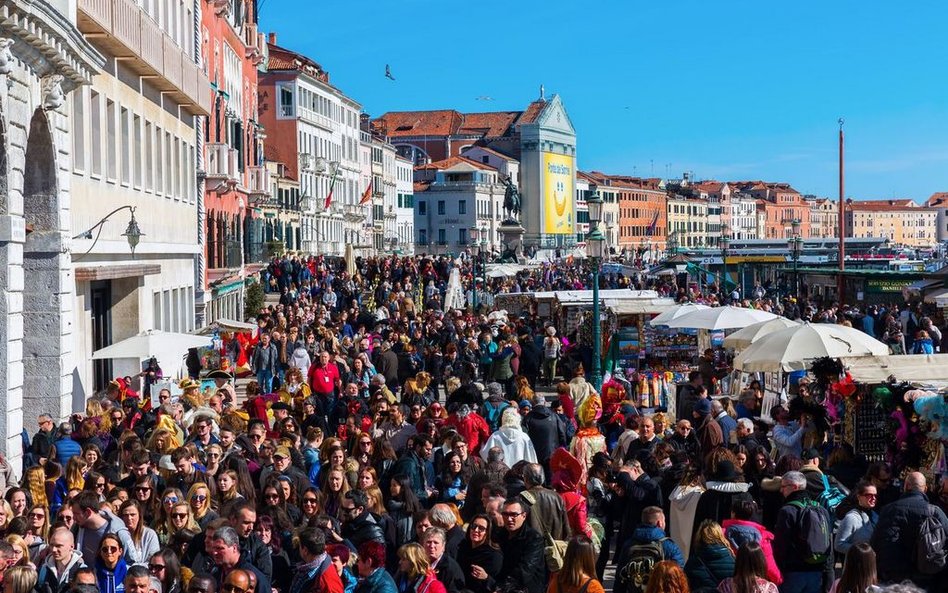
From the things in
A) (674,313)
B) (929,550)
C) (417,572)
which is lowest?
(929,550)

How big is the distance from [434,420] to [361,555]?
575 centimetres

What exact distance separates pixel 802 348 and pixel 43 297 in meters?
8.41

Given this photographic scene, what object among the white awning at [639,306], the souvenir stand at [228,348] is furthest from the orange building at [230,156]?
the white awning at [639,306]

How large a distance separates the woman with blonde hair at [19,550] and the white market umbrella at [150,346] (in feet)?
32.4

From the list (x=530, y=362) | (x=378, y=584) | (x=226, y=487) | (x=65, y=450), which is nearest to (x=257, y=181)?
(x=530, y=362)

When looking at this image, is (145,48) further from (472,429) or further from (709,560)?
(709,560)

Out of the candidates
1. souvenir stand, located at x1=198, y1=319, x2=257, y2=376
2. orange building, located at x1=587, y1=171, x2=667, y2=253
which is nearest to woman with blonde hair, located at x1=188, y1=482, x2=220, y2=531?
souvenir stand, located at x1=198, y1=319, x2=257, y2=376

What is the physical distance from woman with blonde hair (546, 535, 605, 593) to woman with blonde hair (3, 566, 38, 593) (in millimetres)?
2615

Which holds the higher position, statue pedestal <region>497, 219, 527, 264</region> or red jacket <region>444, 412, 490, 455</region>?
statue pedestal <region>497, 219, 527, 264</region>

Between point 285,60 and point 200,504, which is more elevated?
point 285,60

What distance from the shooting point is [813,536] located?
353 inches

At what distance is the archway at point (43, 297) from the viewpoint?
1702 cm

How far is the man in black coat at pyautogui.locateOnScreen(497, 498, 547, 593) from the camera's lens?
28.6 ft

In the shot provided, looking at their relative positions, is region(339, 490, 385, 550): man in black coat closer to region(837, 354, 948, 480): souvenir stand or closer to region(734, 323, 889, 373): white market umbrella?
region(837, 354, 948, 480): souvenir stand
